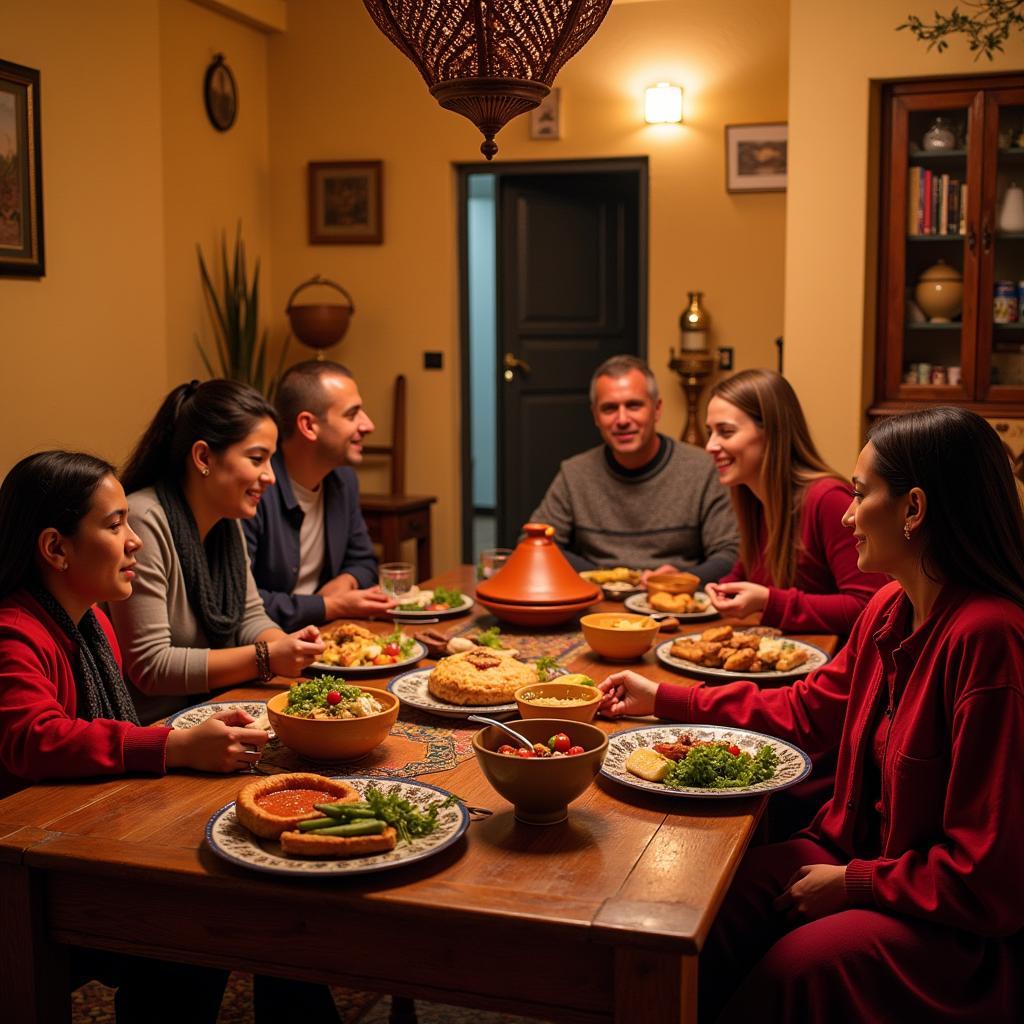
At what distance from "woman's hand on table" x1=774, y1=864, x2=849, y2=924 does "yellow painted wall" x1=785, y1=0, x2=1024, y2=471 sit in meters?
3.14

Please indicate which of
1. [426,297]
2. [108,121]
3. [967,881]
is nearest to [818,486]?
[967,881]

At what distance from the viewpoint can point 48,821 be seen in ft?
4.85

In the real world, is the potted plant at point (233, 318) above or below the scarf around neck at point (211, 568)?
above

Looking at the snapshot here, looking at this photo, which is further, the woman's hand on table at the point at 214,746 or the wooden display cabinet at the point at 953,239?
the wooden display cabinet at the point at 953,239

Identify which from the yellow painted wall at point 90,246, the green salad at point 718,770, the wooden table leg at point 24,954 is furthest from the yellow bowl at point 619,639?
the yellow painted wall at point 90,246

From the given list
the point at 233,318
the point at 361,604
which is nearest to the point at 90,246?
the point at 233,318

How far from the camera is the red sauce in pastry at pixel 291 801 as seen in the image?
56.1 inches

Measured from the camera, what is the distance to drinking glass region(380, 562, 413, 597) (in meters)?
2.75

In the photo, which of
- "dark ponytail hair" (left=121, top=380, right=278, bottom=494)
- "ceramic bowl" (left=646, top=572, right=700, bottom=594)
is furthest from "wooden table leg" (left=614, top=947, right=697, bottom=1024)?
"ceramic bowl" (left=646, top=572, right=700, bottom=594)

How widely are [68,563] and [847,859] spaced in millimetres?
1186

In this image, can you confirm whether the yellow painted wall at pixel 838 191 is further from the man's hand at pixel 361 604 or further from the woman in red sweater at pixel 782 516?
the man's hand at pixel 361 604

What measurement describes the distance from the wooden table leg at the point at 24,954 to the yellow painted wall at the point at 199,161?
4.09 meters

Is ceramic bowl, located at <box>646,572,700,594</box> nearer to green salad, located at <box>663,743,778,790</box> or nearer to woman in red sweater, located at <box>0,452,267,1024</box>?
green salad, located at <box>663,743,778,790</box>

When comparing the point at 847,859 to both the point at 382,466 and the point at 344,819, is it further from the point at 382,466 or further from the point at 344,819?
Result: the point at 382,466
